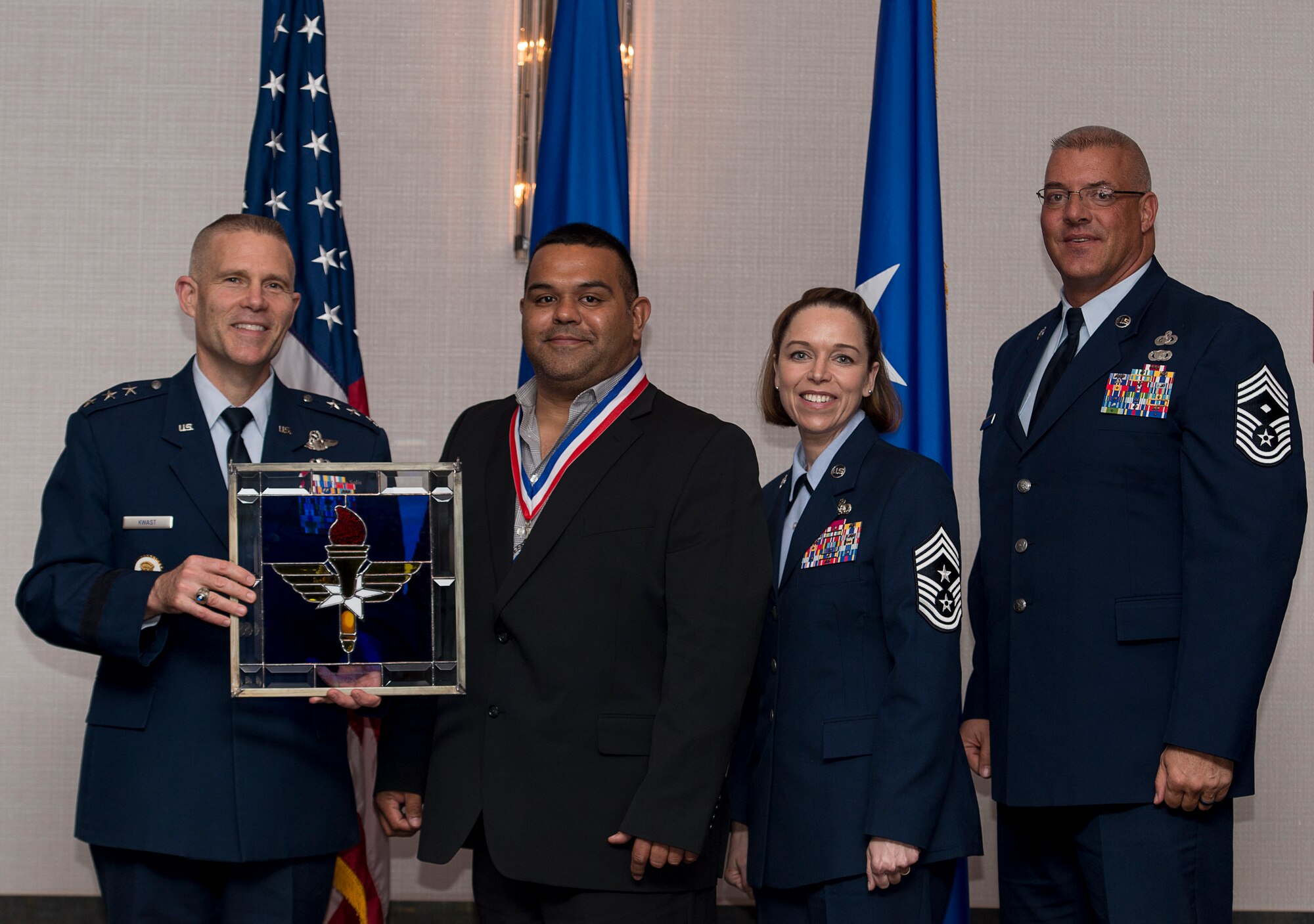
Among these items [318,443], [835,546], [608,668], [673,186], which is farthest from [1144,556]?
[673,186]

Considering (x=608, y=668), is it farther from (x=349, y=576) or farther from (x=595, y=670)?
(x=349, y=576)

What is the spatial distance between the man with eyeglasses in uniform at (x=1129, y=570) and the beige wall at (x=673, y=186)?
1470 millimetres

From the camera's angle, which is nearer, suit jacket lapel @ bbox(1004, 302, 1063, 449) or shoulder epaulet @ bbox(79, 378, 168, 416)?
shoulder epaulet @ bbox(79, 378, 168, 416)

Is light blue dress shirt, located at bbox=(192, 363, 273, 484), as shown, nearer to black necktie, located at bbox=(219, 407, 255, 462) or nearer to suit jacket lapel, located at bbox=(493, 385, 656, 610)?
black necktie, located at bbox=(219, 407, 255, 462)

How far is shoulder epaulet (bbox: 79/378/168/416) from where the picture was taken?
2242mm

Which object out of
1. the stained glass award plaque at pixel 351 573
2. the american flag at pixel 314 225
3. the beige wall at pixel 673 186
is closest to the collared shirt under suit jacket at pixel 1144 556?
the stained glass award plaque at pixel 351 573

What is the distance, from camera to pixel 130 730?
6.97ft

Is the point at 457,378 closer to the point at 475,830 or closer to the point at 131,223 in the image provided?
the point at 131,223

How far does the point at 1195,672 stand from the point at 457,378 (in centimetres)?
243

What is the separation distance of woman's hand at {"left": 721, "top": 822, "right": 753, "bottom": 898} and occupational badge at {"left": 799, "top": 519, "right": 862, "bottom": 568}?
526 millimetres

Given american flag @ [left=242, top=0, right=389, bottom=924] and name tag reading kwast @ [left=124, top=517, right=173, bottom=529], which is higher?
american flag @ [left=242, top=0, right=389, bottom=924]

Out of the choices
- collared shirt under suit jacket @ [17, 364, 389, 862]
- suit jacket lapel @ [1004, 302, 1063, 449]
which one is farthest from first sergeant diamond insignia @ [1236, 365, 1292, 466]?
collared shirt under suit jacket @ [17, 364, 389, 862]

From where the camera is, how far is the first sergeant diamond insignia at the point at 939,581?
2.16m

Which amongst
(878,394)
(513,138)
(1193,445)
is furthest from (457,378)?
(1193,445)
